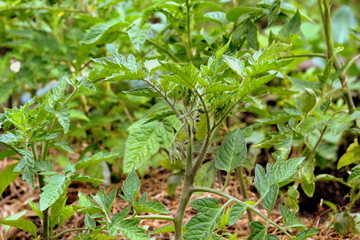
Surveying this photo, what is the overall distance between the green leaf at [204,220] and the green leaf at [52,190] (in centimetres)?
28

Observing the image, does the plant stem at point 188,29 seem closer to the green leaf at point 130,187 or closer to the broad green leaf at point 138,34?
the broad green leaf at point 138,34

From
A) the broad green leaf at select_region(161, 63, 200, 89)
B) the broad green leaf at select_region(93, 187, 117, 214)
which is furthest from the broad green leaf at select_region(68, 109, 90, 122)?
the broad green leaf at select_region(161, 63, 200, 89)

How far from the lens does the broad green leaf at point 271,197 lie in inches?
35.3

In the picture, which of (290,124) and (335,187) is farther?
(335,187)

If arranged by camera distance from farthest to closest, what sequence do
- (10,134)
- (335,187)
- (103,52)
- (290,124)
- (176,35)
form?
(103,52)
(335,187)
(176,35)
(290,124)
(10,134)

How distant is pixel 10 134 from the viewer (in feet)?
3.25

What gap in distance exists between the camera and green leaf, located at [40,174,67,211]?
89cm

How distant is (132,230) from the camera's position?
90cm

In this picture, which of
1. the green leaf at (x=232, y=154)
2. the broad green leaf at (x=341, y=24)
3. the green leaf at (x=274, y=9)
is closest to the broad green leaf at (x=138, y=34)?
the green leaf at (x=274, y=9)

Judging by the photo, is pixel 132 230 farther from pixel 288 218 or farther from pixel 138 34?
pixel 138 34

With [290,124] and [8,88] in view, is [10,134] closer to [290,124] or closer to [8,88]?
[290,124]

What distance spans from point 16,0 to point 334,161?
156cm

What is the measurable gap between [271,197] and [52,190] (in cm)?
45

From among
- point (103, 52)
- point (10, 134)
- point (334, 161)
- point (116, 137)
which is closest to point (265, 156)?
point (334, 161)
